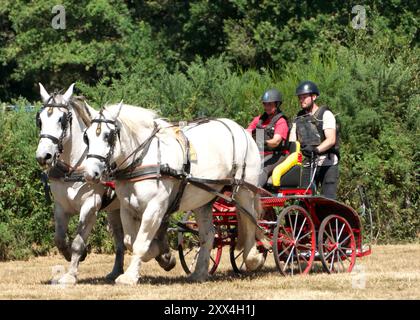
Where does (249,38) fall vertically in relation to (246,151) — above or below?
below

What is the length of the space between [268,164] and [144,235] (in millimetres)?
2464

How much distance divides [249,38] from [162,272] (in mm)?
18545

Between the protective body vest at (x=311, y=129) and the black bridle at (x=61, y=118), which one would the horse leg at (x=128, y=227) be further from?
the protective body vest at (x=311, y=129)

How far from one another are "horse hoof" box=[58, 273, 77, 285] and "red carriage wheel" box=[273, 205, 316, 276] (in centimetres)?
223

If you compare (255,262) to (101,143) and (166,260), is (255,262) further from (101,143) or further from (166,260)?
(101,143)

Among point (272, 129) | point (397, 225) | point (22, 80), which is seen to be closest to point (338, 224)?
point (272, 129)

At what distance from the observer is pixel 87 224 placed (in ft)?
38.1

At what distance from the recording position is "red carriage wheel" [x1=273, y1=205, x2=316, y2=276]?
12289 mm

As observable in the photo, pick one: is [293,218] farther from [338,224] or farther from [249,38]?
[249,38]

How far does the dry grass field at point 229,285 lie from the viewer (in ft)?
33.8

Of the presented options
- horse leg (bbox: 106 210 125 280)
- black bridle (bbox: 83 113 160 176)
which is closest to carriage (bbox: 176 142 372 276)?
horse leg (bbox: 106 210 125 280)

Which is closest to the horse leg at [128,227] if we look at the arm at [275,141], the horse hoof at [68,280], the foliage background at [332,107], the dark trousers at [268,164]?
the horse hoof at [68,280]

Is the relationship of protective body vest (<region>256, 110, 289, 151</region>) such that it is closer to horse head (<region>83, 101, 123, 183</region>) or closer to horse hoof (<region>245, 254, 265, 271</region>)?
horse hoof (<region>245, 254, 265, 271</region>)

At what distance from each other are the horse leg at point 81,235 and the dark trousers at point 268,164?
219 cm
